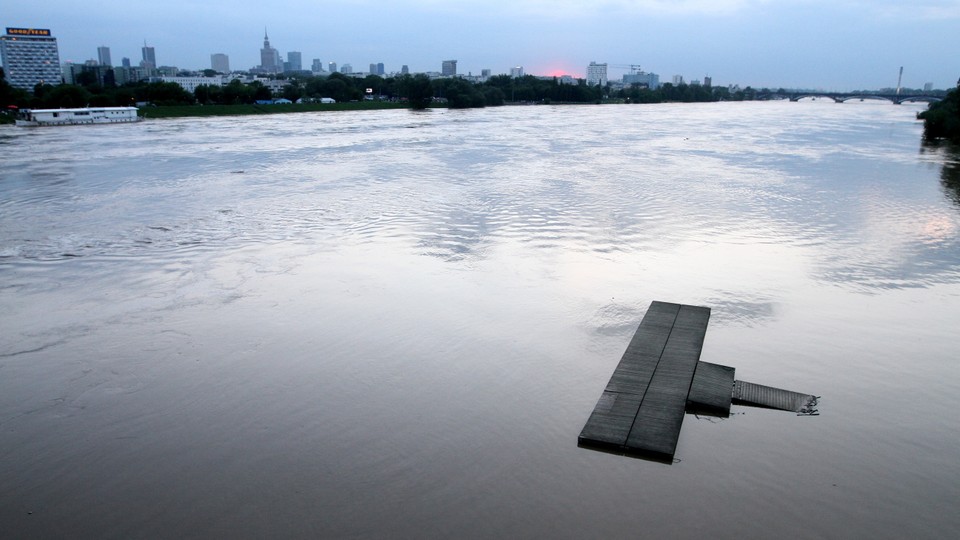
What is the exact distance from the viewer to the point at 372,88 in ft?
225

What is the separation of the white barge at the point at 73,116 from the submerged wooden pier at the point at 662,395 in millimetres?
34598

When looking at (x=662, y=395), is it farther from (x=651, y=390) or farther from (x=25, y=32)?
(x=25, y=32)

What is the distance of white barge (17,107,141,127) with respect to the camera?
31419 millimetres

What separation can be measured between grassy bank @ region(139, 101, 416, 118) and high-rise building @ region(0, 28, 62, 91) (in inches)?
2616

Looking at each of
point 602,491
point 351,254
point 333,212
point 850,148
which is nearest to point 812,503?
point 602,491

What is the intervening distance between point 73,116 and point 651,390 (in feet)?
118

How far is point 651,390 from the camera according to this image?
4719 mm

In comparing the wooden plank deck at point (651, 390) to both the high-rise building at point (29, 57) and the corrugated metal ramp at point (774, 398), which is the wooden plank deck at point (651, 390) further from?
the high-rise building at point (29, 57)

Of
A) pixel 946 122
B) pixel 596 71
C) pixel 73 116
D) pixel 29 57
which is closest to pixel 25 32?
pixel 29 57

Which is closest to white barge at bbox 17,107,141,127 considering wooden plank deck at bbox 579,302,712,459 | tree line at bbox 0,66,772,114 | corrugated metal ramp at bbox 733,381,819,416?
tree line at bbox 0,66,772,114

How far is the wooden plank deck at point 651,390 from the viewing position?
13.8 feet

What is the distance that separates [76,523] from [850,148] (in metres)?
25.0

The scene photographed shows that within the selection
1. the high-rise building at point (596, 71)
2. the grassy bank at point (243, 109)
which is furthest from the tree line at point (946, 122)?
the high-rise building at point (596, 71)

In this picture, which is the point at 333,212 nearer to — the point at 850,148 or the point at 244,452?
the point at 244,452
